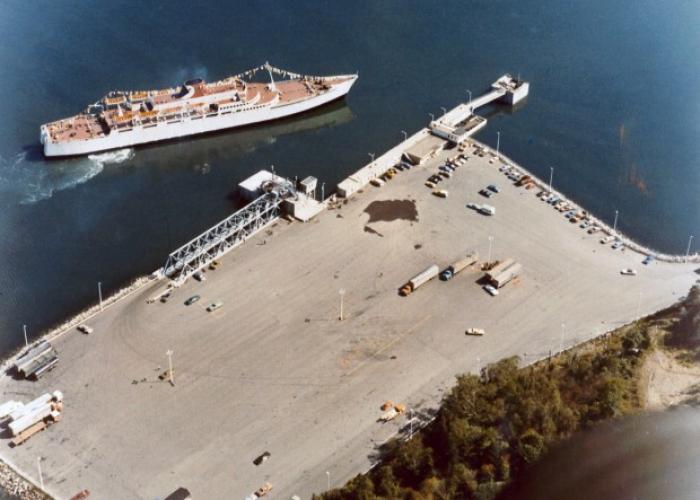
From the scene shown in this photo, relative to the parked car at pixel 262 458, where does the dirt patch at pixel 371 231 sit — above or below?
above

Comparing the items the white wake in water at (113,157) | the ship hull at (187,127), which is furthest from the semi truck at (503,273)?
the white wake in water at (113,157)

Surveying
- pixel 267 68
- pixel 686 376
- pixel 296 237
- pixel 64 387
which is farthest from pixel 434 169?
pixel 64 387

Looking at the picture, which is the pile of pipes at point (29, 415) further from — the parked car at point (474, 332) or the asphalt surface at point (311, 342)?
the parked car at point (474, 332)

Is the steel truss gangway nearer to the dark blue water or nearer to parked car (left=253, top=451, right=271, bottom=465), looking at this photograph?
the dark blue water

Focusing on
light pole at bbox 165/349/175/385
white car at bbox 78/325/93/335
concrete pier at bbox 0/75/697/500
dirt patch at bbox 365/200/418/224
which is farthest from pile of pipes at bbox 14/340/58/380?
dirt patch at bbox 365/200/418/224

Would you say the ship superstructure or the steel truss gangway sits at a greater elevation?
the ship superstructure

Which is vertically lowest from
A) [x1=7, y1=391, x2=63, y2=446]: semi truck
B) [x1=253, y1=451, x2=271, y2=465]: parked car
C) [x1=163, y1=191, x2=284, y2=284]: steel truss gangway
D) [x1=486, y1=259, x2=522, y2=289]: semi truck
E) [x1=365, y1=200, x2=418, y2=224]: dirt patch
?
[x1=253, y1=451, x2=271, y2=465]: parked car

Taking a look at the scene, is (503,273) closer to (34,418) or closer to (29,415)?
(34,418)
